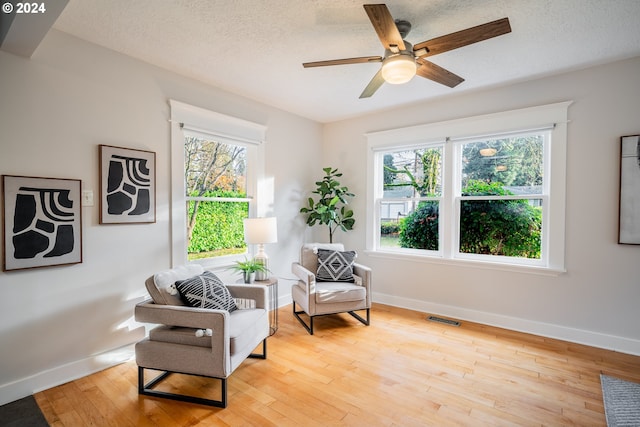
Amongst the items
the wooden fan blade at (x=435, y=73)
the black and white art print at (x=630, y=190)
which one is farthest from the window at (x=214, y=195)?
the black and white art print at (x=630, y=190)

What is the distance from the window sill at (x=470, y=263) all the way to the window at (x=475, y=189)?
3 centimetres

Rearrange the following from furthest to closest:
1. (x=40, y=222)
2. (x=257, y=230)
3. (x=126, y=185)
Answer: (x=257, y=230), (x=126, y=185), (x=40, y=222)

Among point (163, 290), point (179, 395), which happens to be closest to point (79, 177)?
point (163, 290)

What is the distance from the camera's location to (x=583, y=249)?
2.99m

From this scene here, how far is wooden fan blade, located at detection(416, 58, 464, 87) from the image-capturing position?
218cm

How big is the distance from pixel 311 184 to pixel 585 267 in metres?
3.30

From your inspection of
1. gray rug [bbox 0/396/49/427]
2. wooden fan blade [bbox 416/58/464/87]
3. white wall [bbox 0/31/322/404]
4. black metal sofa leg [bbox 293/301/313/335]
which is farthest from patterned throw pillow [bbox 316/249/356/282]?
gray rug [bbox 0/396/49/427]

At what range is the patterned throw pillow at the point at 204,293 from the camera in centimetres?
224

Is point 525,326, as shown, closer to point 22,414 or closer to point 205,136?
point 205,136

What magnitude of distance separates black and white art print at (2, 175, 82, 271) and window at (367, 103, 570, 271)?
3.31 metres

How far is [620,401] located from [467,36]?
262cm

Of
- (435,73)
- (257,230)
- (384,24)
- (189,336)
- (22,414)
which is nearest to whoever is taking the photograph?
(384,24)

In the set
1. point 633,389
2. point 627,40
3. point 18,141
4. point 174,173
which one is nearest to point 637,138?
point 627,40

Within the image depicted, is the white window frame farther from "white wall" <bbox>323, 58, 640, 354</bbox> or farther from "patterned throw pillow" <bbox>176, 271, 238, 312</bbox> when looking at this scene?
"white wall" <bbox>323, 58, 640, 354</bbox>
